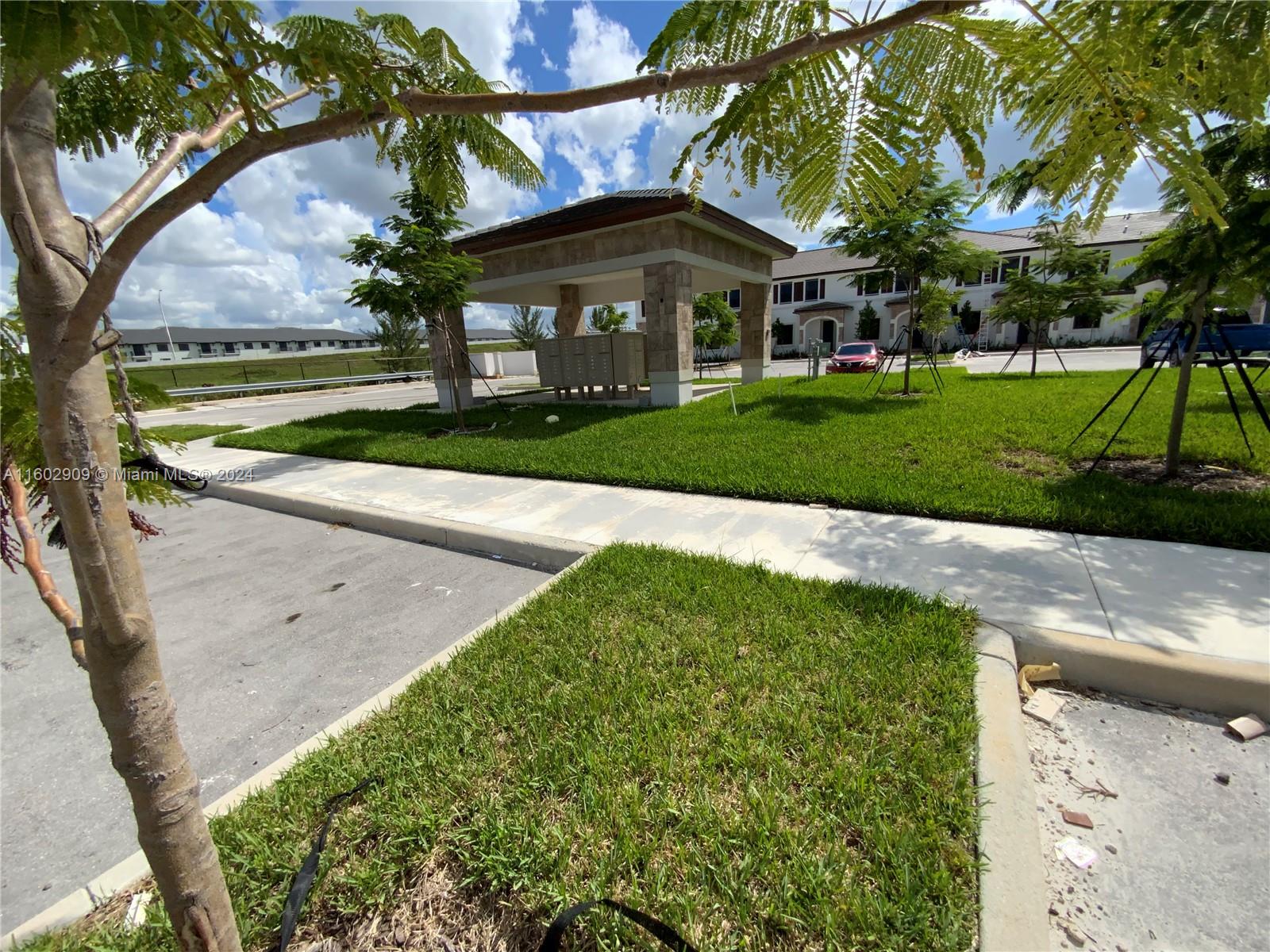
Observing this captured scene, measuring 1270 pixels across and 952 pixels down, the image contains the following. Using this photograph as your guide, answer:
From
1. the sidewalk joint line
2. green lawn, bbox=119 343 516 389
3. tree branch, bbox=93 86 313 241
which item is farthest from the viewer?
green lawn, bbox=119 343 516 389

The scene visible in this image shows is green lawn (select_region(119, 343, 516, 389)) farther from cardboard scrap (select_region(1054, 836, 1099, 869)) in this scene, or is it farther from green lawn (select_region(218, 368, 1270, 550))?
cardboard scrap (select_region(1054, 836, 1099, 869))

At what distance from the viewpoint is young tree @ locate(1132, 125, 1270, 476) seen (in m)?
4.18

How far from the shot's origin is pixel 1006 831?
1816mm

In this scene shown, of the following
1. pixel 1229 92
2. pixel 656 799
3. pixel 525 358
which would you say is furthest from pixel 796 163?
pixel 525 358

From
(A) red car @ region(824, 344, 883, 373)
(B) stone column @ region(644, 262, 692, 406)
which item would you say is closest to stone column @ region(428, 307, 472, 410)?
(B) stone column @ region(644, 262, 692, 406)

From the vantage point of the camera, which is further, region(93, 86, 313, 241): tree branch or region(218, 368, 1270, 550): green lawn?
region(218, 368, 1270, 550): green lawn

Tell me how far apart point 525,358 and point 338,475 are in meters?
32.7

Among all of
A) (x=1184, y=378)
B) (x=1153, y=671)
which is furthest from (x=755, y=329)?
(x=1153, y=671)

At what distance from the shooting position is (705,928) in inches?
61.9

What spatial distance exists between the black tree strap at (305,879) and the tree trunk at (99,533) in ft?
1.35

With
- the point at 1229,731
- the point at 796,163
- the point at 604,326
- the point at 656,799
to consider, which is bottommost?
the point at 1229,731

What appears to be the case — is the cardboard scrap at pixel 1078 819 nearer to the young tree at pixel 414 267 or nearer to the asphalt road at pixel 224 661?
the asphalt road at pixel 224 661

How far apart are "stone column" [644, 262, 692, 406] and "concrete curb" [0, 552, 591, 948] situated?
880cm

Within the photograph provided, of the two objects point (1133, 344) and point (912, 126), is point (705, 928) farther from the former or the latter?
point (1133, 344)
